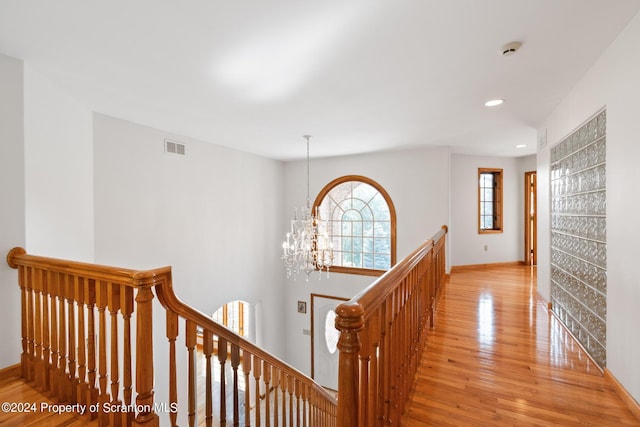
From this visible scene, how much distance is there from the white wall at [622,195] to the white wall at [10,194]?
391cm

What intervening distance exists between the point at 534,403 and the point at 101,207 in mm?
4088

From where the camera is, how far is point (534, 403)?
177 centimetres

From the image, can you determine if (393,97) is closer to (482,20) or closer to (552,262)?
(482,20)

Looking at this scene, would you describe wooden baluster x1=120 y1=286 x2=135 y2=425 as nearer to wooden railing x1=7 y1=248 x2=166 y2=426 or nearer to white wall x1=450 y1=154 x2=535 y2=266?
wooden railing x1=7 y1=248 x2=166 y2=426

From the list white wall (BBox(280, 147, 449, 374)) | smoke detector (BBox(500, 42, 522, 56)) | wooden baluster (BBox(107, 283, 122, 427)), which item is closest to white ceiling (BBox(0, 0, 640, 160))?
smoke detector (BBox(500, 42, 522, 56))

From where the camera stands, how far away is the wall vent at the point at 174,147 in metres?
3.99

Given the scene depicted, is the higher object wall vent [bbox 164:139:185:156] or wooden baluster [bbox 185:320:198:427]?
wall vent [bbox 164:139:185:156]

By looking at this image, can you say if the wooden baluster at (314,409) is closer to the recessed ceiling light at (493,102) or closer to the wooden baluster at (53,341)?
the wooden baluster at (53,341)

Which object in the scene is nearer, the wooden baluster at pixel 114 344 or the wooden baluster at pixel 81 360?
the wooden baluster at pixel 114 344

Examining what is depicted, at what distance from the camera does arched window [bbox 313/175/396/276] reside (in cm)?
581

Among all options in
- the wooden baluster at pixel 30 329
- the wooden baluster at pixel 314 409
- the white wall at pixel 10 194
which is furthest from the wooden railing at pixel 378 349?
the white wall at pixel 10 194

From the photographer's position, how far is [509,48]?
6.55ft

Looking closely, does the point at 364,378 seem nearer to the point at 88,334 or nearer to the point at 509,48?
the point at 88,334

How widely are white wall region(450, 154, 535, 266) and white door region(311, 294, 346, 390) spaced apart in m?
2.79
